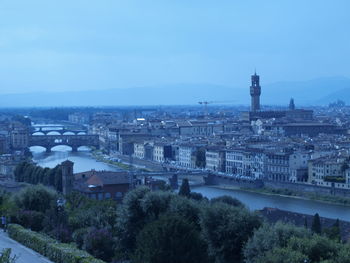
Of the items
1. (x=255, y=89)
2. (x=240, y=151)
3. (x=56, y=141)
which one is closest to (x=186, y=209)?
(x=240, y=151)

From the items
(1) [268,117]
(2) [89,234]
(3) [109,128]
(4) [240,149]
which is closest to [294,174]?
(4) [240,149]

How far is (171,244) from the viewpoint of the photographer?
5.17m

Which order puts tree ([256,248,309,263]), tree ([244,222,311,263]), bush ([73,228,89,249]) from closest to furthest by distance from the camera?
tree ([256,248,309,263]), tree ([244,222,311,263]), bush ([73,228,89,249])

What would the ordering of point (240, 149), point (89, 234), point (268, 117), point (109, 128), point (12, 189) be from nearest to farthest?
point (89, 234)
point (12, 189)
point (240, 149)
point (109, 128)
point (268, 117)

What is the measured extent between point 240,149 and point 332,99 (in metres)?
96.3

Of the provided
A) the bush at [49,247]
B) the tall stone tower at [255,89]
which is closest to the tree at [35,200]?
the bush at [49,247]

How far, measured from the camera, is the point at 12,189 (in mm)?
10867

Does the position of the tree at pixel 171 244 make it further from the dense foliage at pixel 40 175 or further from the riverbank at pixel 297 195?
the riverbank at pixel 297 195

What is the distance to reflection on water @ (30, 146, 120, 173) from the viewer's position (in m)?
18.9

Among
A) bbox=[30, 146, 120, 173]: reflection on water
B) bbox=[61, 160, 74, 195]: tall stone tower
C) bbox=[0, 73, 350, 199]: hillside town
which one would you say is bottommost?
bbox=[30, 146, 120, 173]: reflection on water

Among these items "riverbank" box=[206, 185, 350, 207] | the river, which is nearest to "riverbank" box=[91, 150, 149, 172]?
the river

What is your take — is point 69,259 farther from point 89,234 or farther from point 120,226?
point 120,226

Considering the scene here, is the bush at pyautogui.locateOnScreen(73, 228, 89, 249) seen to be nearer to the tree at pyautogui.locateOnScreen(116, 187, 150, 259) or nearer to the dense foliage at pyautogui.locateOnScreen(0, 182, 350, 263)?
the dense foliage at pyautogui.locateOnScreen(0, 182, 350, 263)

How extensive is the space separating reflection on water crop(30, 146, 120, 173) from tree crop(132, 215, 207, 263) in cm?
1233
